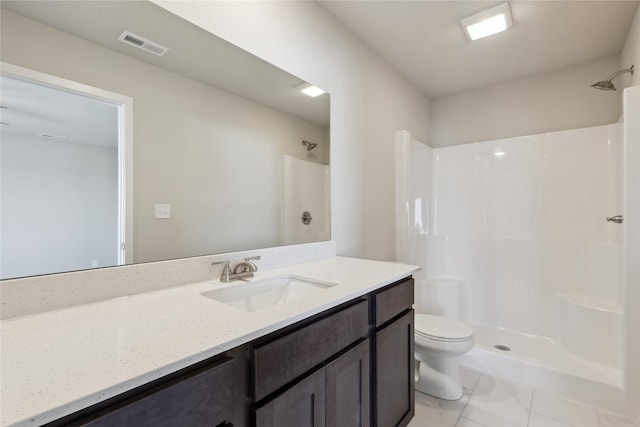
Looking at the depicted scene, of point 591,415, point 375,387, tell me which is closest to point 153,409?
point 375,387

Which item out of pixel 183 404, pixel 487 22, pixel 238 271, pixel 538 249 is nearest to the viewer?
pixel 183 404

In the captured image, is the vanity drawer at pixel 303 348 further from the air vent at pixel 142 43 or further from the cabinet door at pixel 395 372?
the air vent at pixel 142 43

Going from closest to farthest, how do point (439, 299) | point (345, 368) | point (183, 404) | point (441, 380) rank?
1. point (183, 404)
2. point (345, 368)
3. point (441, 380)
4. point (439, 299)

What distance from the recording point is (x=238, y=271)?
1.28 m

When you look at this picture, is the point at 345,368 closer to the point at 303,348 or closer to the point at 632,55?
the point at 303,348

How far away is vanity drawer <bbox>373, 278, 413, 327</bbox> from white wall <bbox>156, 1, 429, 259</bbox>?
0.60 meters

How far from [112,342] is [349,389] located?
78 cm

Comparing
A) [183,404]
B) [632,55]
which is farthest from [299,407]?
[632,55]

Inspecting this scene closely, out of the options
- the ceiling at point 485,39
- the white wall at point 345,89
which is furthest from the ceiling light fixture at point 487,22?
the white wall at point 345,89

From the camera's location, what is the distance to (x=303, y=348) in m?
0.87

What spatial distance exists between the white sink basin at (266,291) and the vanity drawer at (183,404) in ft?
1.53

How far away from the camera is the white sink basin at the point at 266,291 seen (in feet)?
3.78

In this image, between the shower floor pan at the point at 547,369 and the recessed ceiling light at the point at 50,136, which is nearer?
the recessed ceiling light at the point at 50,136

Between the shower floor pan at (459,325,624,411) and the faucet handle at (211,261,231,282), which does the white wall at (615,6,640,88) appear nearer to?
the shower floor pan at (459,325,624,411)
